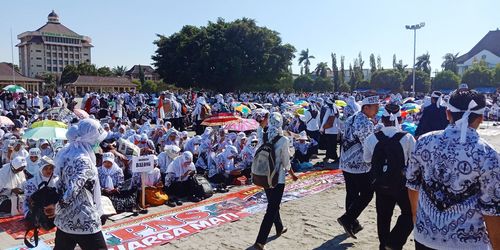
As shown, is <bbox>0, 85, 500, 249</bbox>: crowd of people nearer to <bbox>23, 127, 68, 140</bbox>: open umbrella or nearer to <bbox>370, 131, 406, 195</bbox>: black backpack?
<bbox>370, 131, 406, 195</bbox>: black backpack

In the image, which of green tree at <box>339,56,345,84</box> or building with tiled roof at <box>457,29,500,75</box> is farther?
building with tiled roof at <box>457,29,500,75</box>

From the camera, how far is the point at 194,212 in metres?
6.95

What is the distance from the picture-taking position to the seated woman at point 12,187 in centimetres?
700

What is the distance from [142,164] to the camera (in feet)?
22.6

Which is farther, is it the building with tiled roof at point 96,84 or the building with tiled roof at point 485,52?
the building with tiled roof at point 485,52

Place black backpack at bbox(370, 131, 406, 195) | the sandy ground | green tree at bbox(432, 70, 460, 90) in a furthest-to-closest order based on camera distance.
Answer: green tree at bbox(432, 70, 460, 90)
the sandy ground
black backpack at bbox(370, 131, 406, 195)

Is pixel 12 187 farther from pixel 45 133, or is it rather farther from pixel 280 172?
pixel 280 172

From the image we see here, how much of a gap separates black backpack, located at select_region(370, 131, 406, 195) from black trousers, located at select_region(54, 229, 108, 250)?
269 cm

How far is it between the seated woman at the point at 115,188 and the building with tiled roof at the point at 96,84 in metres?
59.4

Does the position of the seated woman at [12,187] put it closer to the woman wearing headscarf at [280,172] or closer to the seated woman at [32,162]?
the seated woman at [32,162]

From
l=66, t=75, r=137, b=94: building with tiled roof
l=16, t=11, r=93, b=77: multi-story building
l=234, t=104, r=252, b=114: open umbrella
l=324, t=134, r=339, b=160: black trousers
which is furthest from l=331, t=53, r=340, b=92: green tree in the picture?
l=16, t=11, r=93, b=77: multi-story building

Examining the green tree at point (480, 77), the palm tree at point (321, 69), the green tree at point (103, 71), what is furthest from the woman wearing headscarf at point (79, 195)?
the green tree at point (103, 71)

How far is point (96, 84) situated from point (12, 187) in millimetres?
62465

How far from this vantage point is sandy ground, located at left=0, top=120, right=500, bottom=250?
5.39 m
